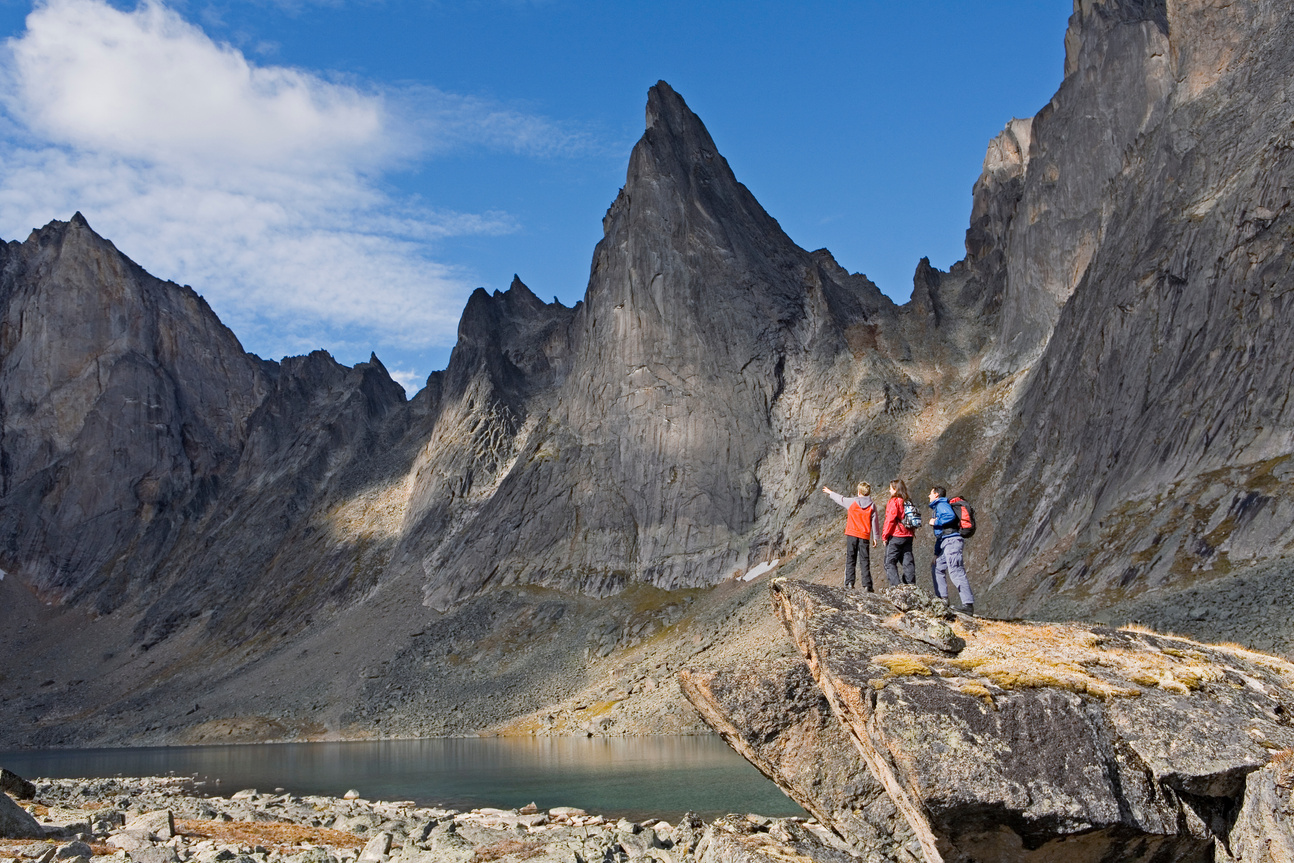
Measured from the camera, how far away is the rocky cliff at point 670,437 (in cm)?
5869

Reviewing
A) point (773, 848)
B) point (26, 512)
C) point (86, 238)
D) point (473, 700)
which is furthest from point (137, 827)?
point (86, 238)

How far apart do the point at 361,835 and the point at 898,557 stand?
17.2 m

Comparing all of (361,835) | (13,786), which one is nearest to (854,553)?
(361,835)

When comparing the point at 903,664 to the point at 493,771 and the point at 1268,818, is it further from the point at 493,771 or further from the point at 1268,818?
the point at 493,771

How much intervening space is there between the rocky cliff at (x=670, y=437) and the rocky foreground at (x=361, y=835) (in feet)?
88.4

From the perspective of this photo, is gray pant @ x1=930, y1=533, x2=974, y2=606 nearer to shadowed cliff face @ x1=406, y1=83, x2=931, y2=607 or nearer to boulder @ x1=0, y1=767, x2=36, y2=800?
boulder @ x1=0, y1=767, x2=36, y2=800

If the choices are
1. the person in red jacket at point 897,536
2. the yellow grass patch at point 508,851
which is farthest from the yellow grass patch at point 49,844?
the person in red jacket at point 897,536

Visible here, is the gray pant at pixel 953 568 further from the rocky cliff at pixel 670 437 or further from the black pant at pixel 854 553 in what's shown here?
the rocky cliff at pixel 670 437

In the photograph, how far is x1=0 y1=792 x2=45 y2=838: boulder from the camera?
19638 mm

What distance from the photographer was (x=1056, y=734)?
41.1 ft

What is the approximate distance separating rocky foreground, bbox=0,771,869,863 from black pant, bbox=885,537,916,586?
190 inches

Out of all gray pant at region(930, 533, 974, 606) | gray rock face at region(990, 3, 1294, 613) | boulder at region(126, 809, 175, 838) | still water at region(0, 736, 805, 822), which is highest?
gray rock face at region(990, 3, 1294, 613)

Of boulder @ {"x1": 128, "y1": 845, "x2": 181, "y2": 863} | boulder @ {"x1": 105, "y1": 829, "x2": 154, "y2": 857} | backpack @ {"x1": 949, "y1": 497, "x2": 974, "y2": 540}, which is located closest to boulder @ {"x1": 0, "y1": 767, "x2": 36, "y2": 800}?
boulder @ {"x1": 105, "y1": 829, "x2": 154, "y2": 857}

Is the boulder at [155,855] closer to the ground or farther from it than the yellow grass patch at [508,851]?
farther from it
